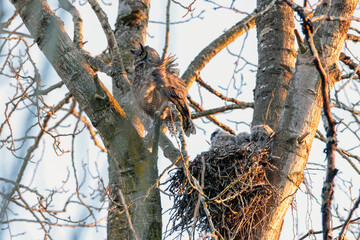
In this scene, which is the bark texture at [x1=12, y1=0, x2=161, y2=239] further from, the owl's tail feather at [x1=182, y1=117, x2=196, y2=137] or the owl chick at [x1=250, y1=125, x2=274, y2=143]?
the owl's tail feather at [x1=182, y1=117, x2=196, y2=137]

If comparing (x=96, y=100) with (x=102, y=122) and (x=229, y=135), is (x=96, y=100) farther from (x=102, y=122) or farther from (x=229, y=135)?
(x=229, y=135)

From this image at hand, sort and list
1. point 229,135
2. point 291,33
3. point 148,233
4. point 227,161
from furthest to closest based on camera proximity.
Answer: point 229,135
point 291,33
point 227,161
point 148,233

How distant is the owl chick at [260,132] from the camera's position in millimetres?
4332

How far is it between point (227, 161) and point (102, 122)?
1290mm

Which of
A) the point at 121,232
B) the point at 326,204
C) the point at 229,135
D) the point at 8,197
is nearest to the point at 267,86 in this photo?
the point at 229,135

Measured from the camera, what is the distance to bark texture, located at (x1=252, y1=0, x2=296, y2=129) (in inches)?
176

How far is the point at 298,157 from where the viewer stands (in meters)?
3.23

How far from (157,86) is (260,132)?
137 cm

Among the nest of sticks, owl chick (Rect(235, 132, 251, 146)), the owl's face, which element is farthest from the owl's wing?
the nest of sticks

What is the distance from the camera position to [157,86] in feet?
16.7

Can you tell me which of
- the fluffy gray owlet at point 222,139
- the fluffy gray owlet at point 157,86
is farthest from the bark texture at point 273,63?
the fluffy gray owlet at point 157,86

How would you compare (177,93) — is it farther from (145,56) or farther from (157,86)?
(145,56)

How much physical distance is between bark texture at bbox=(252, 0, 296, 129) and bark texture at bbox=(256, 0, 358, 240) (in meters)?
1.10

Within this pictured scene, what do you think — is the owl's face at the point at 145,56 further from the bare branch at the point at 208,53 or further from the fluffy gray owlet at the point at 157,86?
the bare branch at the point at 208,53
